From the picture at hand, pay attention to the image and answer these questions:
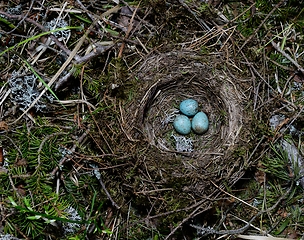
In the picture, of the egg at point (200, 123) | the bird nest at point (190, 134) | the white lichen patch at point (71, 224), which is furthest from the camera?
the egg at point (200, 123)

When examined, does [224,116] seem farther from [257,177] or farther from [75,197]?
[75,197]

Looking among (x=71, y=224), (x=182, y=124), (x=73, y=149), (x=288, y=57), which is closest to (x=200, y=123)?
(x=182, y=124)

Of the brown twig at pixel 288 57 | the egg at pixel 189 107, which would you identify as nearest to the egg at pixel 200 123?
the egg at pixel 189 107

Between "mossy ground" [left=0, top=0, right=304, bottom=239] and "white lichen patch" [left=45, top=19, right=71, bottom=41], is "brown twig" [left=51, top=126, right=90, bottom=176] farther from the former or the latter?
"white lichen patch" [left=45, top=19, right=71, bottom=41]

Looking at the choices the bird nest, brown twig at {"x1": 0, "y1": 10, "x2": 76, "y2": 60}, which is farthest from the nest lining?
brown twig at {"x1": 0, "y1": 10, "x2": 76, "y2": 60}

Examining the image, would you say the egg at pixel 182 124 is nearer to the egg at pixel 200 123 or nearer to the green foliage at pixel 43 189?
the egg at pixel 200 123

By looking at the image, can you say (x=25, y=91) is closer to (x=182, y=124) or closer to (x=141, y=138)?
(x=141, y=138)
